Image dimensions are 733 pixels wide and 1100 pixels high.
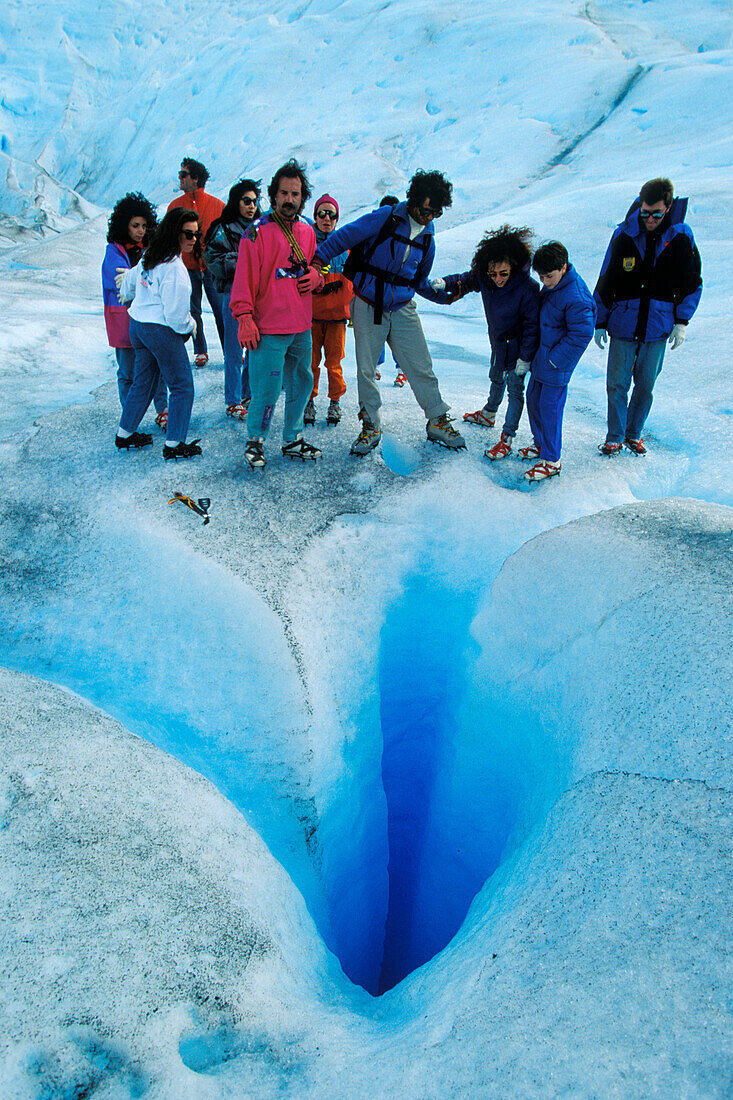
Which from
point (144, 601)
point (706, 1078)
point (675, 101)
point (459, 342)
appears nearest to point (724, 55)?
point (675, 101)

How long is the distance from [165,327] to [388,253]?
4.13ft

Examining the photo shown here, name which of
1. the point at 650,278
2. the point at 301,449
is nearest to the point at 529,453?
the point at 650,278

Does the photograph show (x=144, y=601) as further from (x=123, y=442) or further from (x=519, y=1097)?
(x=519, y=1097)

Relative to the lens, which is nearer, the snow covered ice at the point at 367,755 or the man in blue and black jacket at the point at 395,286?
the snow covered ice at the point at 367,755

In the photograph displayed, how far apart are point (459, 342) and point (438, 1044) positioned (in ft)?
22.4

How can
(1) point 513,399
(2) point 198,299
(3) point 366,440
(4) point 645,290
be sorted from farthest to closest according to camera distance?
(2) point 198,299
(1) point 513,399
(3) point 366,440
(4) point 645,290

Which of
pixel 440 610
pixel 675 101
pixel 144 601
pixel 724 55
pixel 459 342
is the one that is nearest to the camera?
pixel 144 601

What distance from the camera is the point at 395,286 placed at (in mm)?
3441

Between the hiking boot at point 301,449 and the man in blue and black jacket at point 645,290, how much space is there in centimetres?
188

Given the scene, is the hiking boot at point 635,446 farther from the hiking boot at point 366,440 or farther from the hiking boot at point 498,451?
the hiking boot at point 366,440

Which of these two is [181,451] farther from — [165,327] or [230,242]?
[230,242]

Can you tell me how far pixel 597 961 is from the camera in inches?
53.1

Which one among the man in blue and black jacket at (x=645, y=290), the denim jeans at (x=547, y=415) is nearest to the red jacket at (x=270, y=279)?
the denim jeans at (x=547, y=415)

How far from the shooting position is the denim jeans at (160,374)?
338cm
